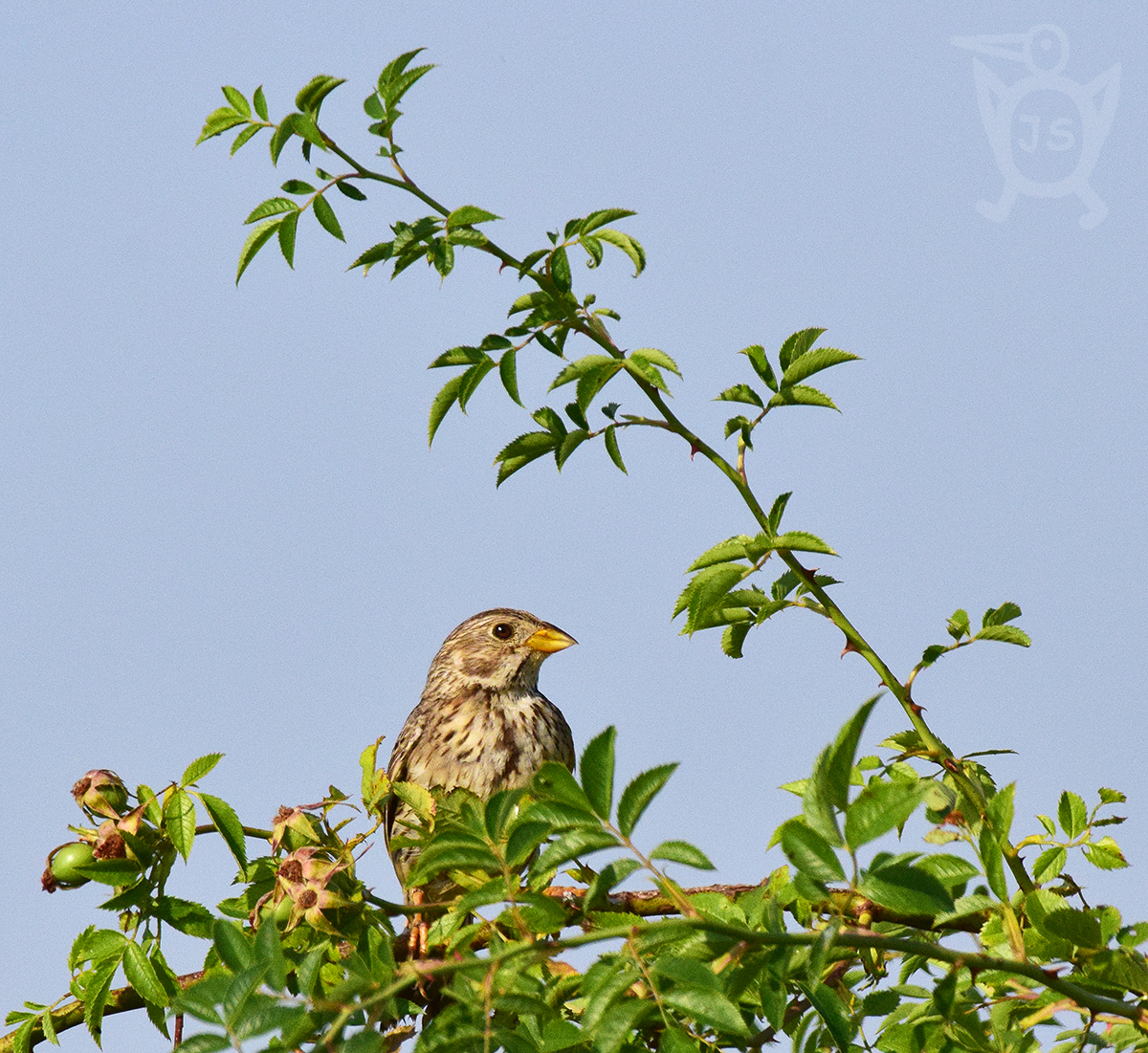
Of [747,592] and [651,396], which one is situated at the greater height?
[651,396]

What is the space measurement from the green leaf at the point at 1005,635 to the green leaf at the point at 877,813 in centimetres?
187

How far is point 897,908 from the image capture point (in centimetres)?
206

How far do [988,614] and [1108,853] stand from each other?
692 mm

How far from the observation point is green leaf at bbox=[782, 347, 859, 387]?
3793 mm

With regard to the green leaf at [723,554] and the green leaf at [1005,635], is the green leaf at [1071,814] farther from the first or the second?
the green leaf at [723,554]

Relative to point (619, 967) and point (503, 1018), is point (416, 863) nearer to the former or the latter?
point (503, 1018)

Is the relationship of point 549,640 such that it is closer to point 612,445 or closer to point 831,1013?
point 612,445

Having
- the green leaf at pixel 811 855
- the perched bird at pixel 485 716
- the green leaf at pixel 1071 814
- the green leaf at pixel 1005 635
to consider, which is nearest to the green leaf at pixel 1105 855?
the green leaf at pixel 1071 814

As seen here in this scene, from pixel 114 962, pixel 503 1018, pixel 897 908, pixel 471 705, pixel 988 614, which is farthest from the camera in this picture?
pixel 471 705

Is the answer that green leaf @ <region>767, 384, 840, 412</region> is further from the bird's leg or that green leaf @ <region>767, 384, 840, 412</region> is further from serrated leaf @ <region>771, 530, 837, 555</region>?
the bird's leg

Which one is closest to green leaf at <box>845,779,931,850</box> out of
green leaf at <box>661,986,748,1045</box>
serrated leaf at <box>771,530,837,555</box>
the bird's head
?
green leaf at <box>661,986,748,1045</box>

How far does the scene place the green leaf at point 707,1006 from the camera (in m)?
2.28

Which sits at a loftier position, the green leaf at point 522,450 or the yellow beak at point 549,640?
the yellow beak at point 549,640

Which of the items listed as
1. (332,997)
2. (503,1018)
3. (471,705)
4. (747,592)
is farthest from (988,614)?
(471,705)
